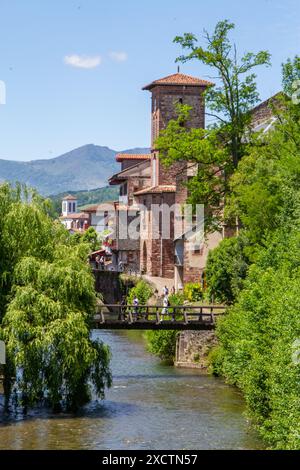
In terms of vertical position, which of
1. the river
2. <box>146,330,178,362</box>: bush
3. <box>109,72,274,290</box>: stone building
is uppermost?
<box>109,72,274,290</box>: stone building

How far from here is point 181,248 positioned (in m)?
75.6

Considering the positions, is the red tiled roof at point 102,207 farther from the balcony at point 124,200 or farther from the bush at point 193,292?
the bush at point 193,292

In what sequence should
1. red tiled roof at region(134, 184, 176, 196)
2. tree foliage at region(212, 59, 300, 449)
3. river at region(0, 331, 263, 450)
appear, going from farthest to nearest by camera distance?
red tiled roof at region(134, 184, 176, 196) → river at region(0, 331, 263, 450) → tree foliage at region(212, 59, 300, 449)

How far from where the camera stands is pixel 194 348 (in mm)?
52312

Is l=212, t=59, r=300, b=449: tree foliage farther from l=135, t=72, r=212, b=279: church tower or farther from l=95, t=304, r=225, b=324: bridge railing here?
l=135, t=72, r=212, b=279: church tower

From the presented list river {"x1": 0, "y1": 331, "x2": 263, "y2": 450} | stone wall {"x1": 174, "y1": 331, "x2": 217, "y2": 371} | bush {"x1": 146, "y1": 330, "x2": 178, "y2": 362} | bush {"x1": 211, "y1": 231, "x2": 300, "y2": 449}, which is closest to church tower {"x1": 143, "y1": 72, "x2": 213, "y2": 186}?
bush {"x1": 146, "y1": 330, "x2": 178, "y2": 362}

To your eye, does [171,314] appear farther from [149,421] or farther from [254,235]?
[149,421]

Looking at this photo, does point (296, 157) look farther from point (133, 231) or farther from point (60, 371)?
point (133, 231)

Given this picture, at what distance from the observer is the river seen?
32344 mm

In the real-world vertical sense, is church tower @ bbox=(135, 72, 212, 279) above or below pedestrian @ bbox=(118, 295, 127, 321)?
above

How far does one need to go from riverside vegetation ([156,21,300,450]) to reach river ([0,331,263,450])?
1170mm

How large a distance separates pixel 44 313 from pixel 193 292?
109 ft

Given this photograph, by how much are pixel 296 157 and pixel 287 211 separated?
99.2 inches
